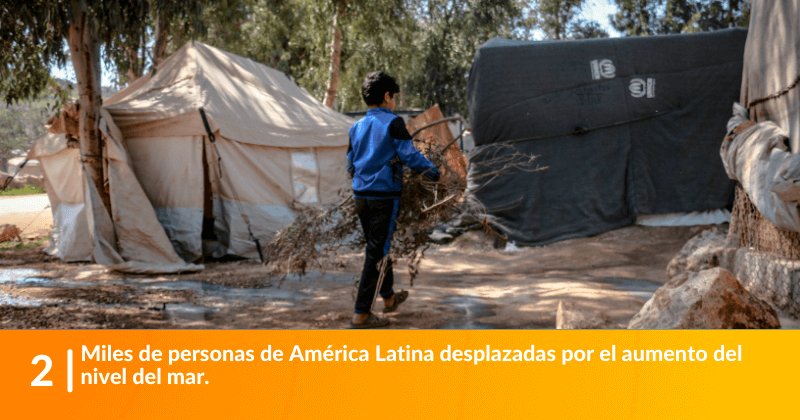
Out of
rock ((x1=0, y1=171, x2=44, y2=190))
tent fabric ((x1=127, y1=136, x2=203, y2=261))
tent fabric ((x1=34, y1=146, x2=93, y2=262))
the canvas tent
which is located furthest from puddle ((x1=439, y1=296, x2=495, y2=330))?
rock ((x1=0, y1=171, x2=44, y2=190))

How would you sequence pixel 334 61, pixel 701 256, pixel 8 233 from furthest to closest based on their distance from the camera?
pixel 334 61 → pixel 8 233 → pixel 701 256

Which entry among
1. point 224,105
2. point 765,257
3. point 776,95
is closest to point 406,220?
point 765,257

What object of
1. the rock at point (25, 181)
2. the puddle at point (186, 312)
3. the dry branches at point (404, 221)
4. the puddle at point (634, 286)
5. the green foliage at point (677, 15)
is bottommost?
the puddle at point (186, 312)

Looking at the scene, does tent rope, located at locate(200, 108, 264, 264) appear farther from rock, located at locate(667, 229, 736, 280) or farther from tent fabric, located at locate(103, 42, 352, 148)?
rock, located at locate(667, 229, 736, 280)

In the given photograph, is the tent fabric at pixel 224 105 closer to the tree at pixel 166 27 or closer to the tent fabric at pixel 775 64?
the tree at pixel 166 27

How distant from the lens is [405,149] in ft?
12.1

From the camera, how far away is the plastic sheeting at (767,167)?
137 inches

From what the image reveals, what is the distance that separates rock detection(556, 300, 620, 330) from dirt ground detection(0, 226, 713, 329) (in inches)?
14.5

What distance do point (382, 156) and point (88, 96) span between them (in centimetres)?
500

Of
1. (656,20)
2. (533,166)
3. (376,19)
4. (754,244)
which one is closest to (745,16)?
(656,20)

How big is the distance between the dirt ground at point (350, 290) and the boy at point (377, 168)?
419 millimetres

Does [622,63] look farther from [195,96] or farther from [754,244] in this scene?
[195,96]

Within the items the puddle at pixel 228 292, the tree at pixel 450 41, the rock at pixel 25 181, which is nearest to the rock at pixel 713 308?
the puddle at pixel 228 292

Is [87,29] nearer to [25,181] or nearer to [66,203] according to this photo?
[66,203]
